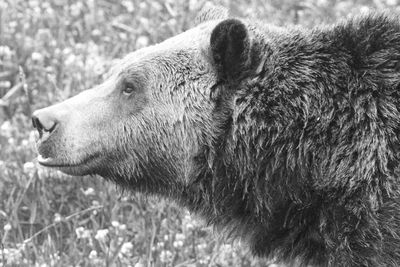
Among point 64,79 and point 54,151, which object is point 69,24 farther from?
point 54,151

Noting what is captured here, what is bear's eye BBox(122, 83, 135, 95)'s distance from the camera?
505cm

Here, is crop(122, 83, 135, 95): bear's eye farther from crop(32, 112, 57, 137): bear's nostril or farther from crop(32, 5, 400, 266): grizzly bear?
crop(32, 112, 57, 137): bear's nostril

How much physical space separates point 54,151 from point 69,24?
174 inches

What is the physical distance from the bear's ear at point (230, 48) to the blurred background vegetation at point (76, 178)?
2.19 ft

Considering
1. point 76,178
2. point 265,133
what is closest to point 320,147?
point 265,133

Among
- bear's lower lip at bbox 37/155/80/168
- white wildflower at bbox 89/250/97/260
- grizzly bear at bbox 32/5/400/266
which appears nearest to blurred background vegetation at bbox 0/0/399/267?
white wildflower at bbox 89/250/97/260

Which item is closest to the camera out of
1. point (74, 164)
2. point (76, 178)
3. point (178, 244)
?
point (74, 164)

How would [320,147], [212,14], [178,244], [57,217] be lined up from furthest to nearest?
[57,217], [178,244], [212,14], [320,147]

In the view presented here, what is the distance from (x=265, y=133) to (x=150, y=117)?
71 centimetres

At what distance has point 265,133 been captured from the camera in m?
4.76

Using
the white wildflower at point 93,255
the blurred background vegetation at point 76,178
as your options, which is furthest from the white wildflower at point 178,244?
the white wildflower at point 93,255

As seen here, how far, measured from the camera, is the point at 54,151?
497 cm

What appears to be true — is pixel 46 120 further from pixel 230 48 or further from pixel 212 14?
pixel 212 14

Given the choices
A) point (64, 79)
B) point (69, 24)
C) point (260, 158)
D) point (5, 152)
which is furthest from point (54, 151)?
point (69, 24)
